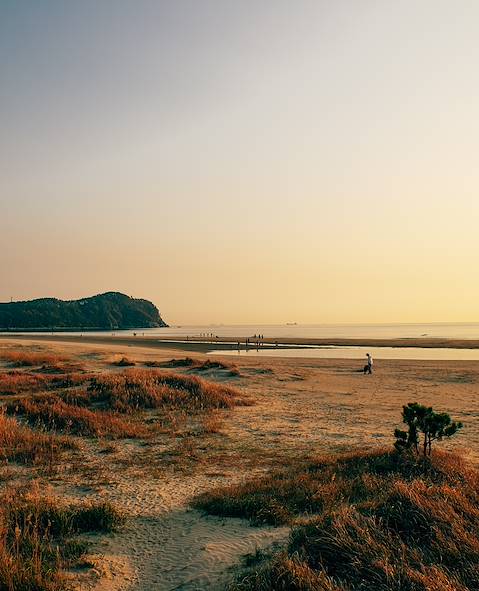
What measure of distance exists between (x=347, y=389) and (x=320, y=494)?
66.9ft

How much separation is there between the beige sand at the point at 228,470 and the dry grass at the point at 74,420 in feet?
5.12

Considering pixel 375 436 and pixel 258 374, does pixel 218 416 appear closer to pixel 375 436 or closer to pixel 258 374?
pixel 375 436

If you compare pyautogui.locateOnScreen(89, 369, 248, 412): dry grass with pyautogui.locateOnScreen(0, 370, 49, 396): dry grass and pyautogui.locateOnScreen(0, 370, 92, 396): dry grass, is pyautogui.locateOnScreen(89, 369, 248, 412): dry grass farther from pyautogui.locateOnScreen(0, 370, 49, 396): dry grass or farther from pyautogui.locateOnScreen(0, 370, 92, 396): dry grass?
pyautogui.locateOnScreen(0, 370, 49, 396): dry grass

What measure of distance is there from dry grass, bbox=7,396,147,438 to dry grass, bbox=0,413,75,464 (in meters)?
1.02

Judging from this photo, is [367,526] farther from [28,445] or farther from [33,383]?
[33,383]

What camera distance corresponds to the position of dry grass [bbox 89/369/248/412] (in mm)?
19859

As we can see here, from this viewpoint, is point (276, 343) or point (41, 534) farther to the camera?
point (276, 343)

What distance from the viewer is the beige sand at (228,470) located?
6.78 metres

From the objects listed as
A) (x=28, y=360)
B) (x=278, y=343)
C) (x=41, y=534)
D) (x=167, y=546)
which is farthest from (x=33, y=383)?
(x=278, y=343)

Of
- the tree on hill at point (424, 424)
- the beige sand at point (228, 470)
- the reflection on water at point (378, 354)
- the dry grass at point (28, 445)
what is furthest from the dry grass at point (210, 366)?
the reflection on water at point (378, 354)

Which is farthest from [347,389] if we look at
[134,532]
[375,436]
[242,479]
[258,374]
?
[134,532]

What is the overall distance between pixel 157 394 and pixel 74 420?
188 inches

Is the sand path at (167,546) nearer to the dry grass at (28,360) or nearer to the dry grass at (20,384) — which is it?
the dry grass at (20,384)

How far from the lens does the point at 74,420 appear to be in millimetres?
16391
